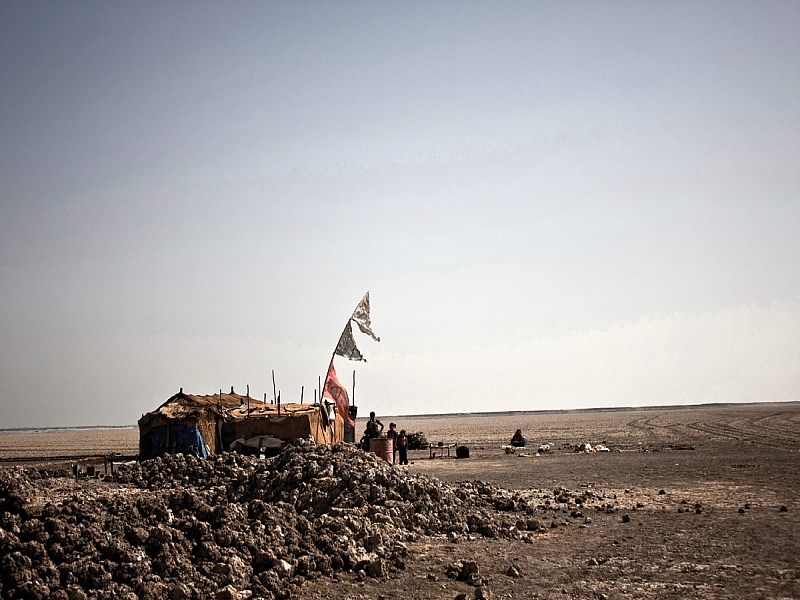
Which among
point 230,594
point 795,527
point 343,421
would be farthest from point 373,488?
point 343,421

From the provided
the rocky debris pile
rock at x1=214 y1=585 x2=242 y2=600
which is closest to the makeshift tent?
the rocky debris pile

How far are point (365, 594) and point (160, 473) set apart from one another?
11669 millimetres

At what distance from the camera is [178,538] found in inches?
348

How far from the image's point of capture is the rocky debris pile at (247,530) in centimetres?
803

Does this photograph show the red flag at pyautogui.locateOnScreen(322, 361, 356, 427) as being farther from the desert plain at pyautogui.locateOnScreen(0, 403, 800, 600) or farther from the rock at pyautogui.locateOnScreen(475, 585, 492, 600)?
the rock at pyautogui.locateOnScreen(475, 585, 492, 600)

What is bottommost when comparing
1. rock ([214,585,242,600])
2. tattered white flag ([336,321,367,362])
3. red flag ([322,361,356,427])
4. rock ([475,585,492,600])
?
rock ([475,585,492,600])

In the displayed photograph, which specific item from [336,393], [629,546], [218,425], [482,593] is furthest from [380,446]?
[482,593]

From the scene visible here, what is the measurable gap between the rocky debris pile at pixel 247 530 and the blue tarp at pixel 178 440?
783cm

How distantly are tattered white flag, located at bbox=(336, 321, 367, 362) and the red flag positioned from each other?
662 millimetres

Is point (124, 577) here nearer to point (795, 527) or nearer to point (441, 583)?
point (441, 583)

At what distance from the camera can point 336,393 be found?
2250cm

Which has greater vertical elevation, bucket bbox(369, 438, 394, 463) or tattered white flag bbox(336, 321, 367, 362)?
tattered white flag bbox(336, 321, 367, 362)

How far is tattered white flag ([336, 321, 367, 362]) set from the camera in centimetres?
2223

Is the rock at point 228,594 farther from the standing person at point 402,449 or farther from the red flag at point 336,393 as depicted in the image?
the standing person at point 402,449
